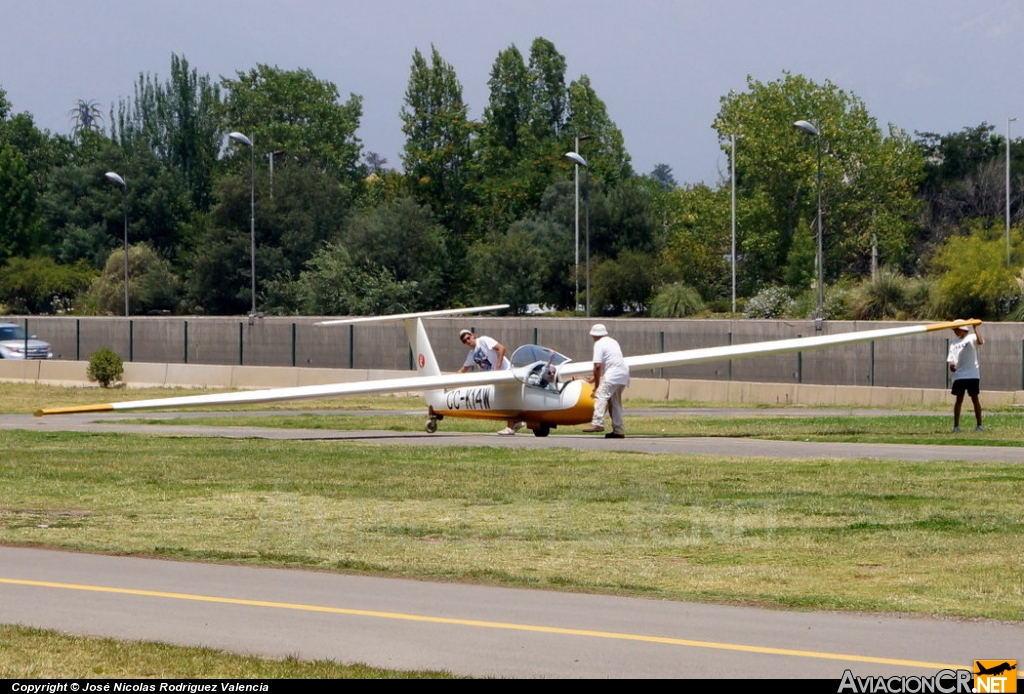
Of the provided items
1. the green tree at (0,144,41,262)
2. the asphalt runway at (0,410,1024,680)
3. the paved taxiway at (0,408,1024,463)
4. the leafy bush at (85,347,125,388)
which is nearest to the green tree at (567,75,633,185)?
the green tree at (0,144,41,262)

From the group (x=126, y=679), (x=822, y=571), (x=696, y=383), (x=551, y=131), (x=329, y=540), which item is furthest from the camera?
(x=551, y=131)

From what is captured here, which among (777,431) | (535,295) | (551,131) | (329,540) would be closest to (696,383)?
(777,431)

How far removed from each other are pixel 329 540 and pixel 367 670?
17.1 feet

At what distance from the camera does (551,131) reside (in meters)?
99.8

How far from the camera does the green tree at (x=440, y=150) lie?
93375 mm

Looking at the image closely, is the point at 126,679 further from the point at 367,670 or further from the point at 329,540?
the point at 329,540

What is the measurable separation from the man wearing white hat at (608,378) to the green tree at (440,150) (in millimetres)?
69585

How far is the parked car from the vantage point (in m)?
54.8

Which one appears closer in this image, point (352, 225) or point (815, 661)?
point (815, 661)

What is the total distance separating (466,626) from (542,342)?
133ft

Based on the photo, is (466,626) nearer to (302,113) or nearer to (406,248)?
A: (406,248)

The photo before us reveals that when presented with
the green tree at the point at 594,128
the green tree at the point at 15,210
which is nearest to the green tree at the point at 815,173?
the green tree at the point at 594,128

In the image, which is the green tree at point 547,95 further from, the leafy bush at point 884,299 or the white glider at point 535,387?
the white glider at point 535,387

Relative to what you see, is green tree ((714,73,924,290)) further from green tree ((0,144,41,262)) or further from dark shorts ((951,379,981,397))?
dark shorts ((951,379,981,397))
